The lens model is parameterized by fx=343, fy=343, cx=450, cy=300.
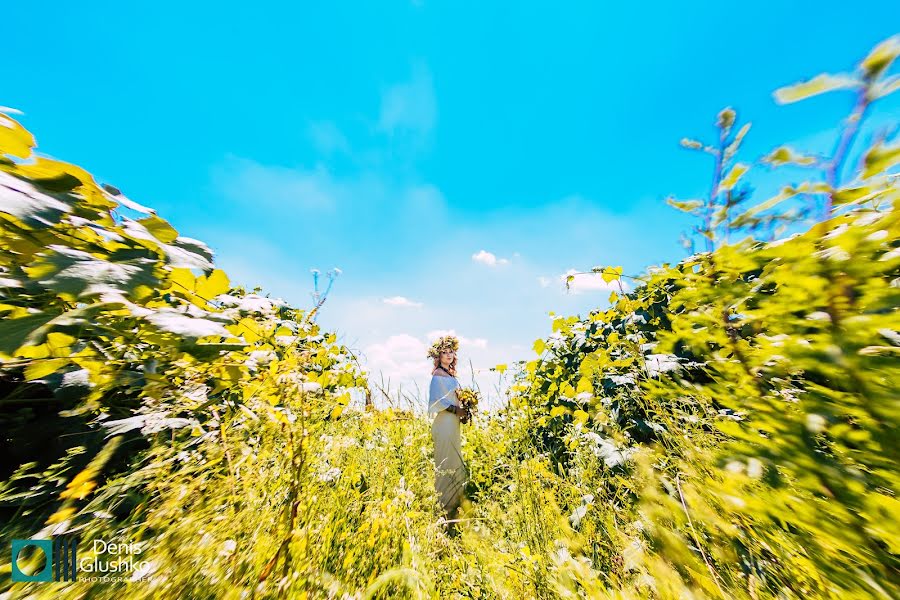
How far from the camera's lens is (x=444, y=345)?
5.29 m

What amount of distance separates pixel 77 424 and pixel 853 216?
190cm

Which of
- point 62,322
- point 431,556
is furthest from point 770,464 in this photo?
point 431,556

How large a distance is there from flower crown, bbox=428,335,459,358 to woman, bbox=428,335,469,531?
0.15 metres

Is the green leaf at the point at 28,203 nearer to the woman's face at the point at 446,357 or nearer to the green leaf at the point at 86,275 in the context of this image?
the green leaf at the point at 86,275

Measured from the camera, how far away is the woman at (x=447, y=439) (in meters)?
3.66

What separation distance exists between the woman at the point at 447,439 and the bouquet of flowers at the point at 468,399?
0.21 ft

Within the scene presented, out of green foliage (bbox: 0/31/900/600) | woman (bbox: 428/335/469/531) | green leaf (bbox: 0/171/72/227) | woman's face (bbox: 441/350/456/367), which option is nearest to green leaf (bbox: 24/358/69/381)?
green foliage (bbox: 0/31/900/600)

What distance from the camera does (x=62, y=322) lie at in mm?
568

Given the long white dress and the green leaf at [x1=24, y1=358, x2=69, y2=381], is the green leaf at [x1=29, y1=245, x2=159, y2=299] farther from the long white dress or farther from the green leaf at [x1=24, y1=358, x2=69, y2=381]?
the long white dress

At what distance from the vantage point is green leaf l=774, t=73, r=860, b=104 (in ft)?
1.33

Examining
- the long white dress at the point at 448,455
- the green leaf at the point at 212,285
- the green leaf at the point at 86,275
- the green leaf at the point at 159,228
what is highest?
the green leaf at the point at 159,228

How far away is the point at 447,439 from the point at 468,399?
0.53 meters

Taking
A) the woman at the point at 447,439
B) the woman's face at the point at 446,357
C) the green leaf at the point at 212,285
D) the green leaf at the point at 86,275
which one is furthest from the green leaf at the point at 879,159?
the woman's face at the point at 446,357

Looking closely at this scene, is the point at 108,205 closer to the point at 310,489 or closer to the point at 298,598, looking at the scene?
the point at 298,598
